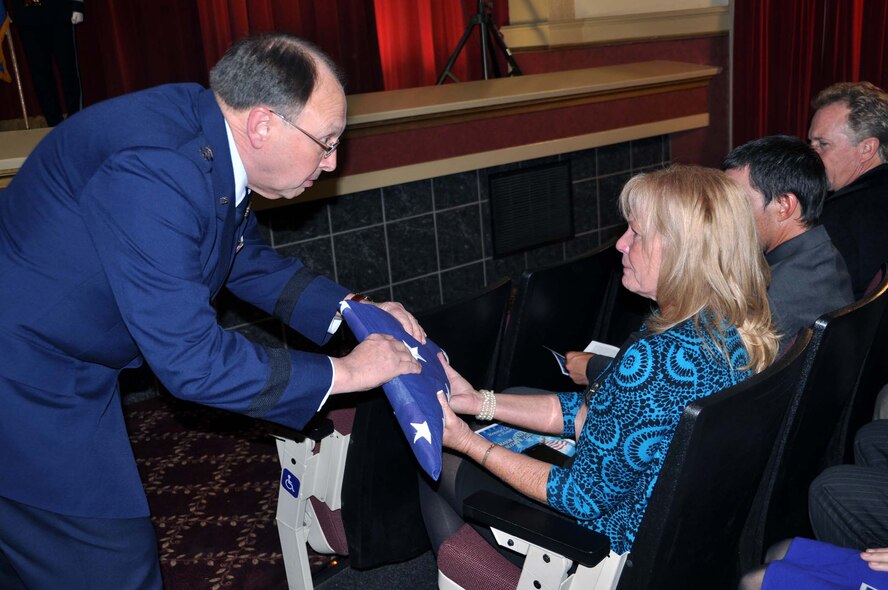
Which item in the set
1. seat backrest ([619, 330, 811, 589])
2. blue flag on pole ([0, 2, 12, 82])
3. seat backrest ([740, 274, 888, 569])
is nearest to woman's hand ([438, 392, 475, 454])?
seat backrest ([619, 330, 811, 589])

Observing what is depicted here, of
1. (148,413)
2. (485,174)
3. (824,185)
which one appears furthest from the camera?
(485,174)

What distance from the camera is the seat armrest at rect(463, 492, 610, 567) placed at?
1301 mm

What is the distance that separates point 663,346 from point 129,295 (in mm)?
888

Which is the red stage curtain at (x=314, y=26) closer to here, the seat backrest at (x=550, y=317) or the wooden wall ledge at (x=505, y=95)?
the wooden wall ledge at (x=505, y=95)

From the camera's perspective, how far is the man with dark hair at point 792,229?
1922 millimetres

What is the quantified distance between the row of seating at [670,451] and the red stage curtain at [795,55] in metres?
3.84

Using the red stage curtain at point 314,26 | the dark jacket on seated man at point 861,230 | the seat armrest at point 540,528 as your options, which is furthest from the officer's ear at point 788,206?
the red stage curtain at point 314,26

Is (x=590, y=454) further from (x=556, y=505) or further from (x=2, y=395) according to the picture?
(x=2, y=395)

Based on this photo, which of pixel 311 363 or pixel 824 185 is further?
pixel 824 185

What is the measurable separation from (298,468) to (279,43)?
97 cm

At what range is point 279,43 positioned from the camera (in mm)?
1418

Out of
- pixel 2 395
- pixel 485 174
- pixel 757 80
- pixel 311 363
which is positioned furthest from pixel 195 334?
pixel 757 80

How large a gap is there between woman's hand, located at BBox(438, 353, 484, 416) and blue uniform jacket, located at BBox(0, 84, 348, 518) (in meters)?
0.39

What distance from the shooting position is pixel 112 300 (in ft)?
4.59
